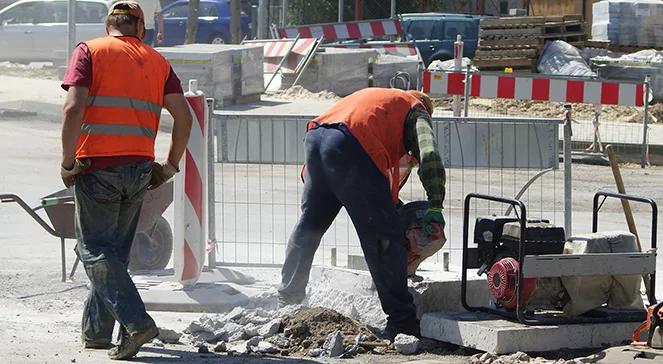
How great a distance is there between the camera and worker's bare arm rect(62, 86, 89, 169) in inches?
263

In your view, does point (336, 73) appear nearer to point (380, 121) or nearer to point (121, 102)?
point (380, 121)

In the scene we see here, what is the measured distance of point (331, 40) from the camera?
34.5 m

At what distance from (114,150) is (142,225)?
2556 mm

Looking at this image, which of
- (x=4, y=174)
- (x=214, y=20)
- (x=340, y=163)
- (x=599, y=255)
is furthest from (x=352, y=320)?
(x=214, y=20)

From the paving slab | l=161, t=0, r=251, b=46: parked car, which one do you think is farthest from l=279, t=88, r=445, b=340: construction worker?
l=161, t=0, r=251, b=46: parked car

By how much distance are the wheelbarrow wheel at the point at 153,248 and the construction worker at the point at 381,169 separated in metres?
2.39

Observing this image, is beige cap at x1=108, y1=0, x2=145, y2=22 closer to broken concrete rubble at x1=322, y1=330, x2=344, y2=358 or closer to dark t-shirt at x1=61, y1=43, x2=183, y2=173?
dark t-shirt at x1=61, y1=43, x2=183, y2=173

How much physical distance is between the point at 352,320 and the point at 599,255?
58.7 inches

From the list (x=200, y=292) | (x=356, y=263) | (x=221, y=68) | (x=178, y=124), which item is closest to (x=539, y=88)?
(x=221, y=68)

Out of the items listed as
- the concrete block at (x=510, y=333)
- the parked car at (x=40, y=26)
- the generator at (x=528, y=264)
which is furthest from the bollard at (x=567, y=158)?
the parked car at (x=40, y=26)

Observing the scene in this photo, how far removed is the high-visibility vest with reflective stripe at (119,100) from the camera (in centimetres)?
687

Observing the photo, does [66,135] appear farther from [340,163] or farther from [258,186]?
[258,186]

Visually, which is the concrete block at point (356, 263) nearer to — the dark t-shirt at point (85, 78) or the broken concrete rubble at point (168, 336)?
the broken concrete rubble at point (168, 336)

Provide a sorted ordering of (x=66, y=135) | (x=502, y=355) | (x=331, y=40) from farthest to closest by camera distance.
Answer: (x=331, y=40), (x=502, y=355), (x=66, y=135)
